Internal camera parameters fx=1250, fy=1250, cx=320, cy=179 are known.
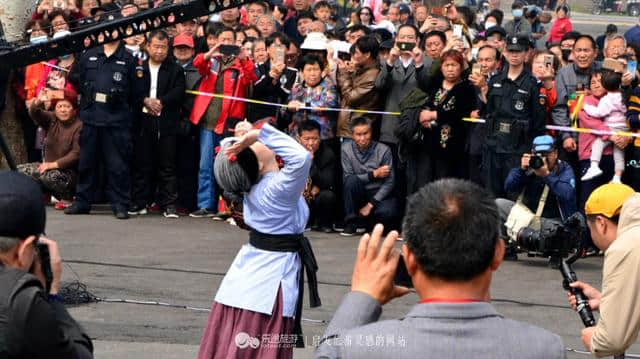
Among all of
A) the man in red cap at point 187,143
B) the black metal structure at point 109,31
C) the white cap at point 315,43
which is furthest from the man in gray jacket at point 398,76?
the black metal structure at point 109,31

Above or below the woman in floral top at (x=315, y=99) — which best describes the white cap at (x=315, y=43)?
above

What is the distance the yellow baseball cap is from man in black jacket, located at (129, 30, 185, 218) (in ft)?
27.4

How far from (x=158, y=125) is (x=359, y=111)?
2.34 meters

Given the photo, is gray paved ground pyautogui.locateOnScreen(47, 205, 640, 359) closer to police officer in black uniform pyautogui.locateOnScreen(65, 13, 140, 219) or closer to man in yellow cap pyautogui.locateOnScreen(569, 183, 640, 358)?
police officer in black uniform pyautogui.locateOnScreen(65, 13, 140, 219)

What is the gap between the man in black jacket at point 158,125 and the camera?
1368cm

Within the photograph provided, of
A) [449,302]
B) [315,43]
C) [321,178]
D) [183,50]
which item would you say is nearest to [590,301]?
[449,302]

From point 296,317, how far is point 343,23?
13.8 metres

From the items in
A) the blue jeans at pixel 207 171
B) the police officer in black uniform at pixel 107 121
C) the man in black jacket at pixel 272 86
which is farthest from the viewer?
the blue jeans at pixel 207 171

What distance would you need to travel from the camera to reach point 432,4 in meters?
17.8

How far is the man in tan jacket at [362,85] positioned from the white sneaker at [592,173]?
7.65ft

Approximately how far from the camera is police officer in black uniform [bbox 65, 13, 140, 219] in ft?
Result: 44.1

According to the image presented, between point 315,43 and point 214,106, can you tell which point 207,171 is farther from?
point 315,43

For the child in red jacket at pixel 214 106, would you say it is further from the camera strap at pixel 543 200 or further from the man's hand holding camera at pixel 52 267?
the man's hand holding camera at pixel 52 267

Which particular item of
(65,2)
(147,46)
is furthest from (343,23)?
(147,46)
